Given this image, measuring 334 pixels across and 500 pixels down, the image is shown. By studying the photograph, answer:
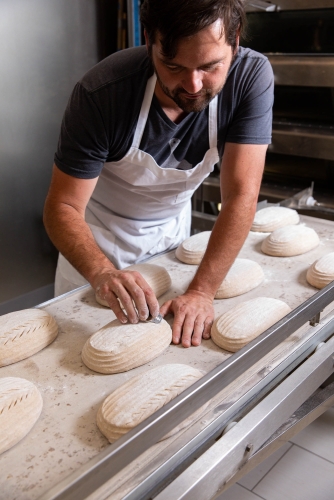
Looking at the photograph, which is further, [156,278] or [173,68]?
[156,278]

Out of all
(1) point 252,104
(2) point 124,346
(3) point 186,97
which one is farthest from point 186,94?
(2) point 124,346

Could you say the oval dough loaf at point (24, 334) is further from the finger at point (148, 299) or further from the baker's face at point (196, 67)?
the baker's face at point (196, 67)

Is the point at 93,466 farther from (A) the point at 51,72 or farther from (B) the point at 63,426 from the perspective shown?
(A) the point at 51,72

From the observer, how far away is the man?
1289 millimetres

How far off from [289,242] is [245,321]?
22.2 inches

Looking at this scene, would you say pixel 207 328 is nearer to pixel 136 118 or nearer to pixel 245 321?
pixel 245 321

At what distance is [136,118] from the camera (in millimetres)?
1498

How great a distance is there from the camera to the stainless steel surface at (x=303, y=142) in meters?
2.45

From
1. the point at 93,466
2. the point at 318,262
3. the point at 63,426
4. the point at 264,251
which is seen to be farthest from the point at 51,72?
the point at 93,466

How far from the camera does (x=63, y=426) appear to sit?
1.06m

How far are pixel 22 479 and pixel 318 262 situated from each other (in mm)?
1185

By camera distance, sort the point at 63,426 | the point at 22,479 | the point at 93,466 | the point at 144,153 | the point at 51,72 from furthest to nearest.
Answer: the point at 51,72
the point at 144,153
the point at 63,426
the point at 22,479
the point at 93,466


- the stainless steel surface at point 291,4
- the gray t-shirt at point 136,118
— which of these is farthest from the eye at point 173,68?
the stainless steel surface at point 291,4

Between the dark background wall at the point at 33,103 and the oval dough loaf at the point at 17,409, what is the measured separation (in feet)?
6.48
